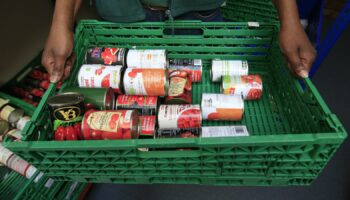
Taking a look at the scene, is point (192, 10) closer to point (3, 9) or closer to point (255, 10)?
point (255, 10)

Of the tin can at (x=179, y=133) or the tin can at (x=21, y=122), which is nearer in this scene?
the tin can at (x=179, y=133)

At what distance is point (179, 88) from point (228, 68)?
22 cm

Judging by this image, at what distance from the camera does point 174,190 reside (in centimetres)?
148

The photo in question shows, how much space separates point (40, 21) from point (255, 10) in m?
1.31

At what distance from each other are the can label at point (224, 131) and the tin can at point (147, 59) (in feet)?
1.02

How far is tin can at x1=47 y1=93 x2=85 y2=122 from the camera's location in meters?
0.78

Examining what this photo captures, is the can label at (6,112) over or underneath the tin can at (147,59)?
underneath

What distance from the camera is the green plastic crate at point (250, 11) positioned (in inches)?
53.4

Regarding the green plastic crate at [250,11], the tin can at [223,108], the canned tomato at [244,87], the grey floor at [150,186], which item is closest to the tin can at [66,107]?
the tin can at [223,108]

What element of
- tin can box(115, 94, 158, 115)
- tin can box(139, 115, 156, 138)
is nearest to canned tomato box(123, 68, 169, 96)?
tin can box(115, 94, 158, 115)

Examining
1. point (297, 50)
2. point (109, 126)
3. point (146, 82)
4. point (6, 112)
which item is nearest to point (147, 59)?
point (146, 82)

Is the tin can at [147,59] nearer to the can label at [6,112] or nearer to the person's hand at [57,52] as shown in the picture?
the person's hand at [57,52]

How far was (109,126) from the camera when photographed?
75cm

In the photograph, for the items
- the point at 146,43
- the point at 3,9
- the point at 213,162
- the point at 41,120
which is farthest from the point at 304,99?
the point at 3,9
